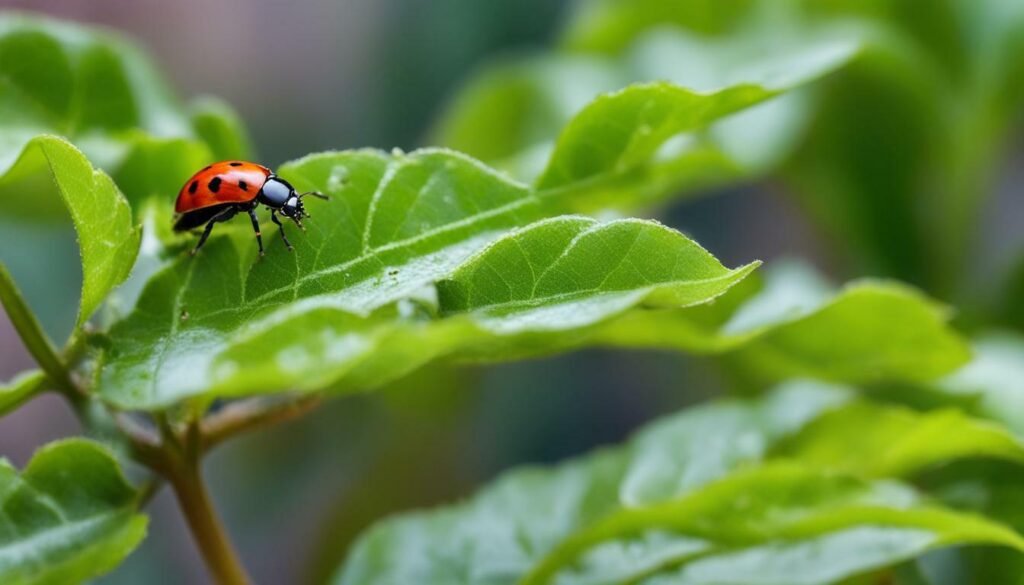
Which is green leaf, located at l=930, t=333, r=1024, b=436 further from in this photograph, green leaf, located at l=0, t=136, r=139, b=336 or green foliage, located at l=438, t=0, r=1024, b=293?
green leaf, located at l=0, t=136, r=139, b=336

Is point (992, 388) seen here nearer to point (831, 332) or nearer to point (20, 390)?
point (831, 332)

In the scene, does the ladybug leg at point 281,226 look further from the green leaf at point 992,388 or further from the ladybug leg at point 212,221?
the green leaf at point 992,388

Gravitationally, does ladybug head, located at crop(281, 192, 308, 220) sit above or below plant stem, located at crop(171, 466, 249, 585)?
above

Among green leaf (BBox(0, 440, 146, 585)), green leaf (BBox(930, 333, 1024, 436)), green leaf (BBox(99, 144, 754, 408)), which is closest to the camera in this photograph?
green leaf (BBox(99, 144, 754, 408))

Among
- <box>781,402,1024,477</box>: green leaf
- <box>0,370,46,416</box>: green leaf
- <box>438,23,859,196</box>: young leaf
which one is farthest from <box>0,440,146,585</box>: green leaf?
<box>781,402,1024,477</box>: green leaf

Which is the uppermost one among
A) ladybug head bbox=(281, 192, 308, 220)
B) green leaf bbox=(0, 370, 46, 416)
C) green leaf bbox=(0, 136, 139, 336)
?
ladybug head bbox=(281, 192, 308, 220)

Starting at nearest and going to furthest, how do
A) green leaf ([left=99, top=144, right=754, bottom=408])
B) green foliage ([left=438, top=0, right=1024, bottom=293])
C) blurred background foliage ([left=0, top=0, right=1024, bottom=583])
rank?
1. green leaf ([left=99, top=144, right=754, bottom=408])
2. blurred background foliage ([left=0, top=0, right=1024, bottom=583])
3. green foliage ([left=438, top=0, right=1024, bottom=293])

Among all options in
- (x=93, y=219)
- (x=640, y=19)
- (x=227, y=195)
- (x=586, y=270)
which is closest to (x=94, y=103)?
(x=227, y=195)
